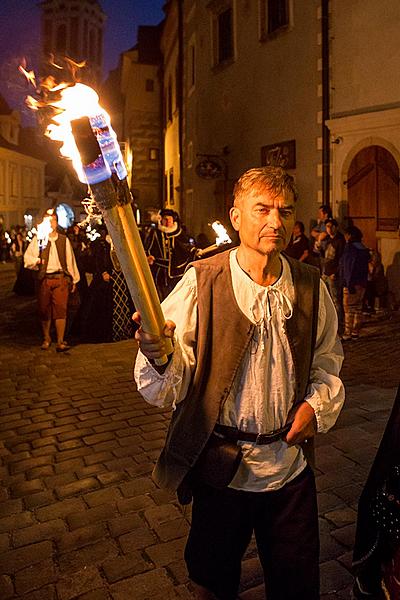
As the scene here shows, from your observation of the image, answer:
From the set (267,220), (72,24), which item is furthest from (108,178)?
(72,24)

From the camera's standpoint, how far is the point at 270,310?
7.21ft

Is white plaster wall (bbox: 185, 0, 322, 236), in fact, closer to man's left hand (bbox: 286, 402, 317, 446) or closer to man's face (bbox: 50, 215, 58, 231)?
man's face (bbox: 50, 215, 58, 231)

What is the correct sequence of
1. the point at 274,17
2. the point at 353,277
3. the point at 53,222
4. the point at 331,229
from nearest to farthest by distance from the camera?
the point at 53,222 → the point at 353,277 → the point at 331,229 → the point at 274,17

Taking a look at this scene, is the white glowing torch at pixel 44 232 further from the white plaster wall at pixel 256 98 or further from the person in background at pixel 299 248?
the white plaster wall at pixel 256 98

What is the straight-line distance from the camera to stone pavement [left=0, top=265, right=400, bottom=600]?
9.80ft

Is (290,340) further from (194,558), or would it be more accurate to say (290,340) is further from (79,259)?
(79,259)

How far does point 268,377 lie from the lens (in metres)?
2.20

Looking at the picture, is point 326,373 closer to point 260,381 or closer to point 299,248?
point 260,381

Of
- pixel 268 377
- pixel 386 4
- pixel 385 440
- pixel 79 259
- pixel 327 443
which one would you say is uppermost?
pixel 386 4

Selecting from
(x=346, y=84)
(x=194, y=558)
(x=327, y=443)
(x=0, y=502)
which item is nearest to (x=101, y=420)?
(x=0, y=502)

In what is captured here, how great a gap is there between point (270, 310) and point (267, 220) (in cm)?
35

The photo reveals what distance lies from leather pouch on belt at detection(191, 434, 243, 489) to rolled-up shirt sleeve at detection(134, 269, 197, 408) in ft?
0.74

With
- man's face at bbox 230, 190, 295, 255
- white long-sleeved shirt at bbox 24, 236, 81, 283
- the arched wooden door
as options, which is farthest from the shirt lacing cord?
the arched wooden door

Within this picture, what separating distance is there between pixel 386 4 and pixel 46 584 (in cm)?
1182
